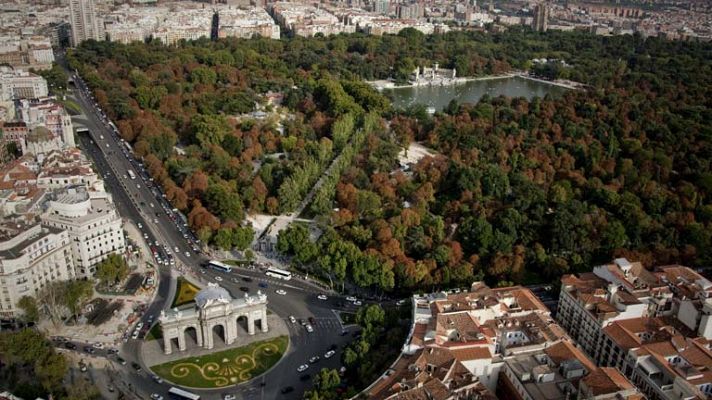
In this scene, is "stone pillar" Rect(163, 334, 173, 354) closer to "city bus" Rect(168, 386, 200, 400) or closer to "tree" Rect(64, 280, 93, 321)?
"city bus" Rect(168, 386, 200, 400)

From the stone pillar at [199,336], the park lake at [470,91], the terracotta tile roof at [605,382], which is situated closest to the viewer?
the terracotta tile roof at [605,382]

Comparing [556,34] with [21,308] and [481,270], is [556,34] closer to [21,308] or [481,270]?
[481,270]

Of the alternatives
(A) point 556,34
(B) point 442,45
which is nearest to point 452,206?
(B) point 442,45

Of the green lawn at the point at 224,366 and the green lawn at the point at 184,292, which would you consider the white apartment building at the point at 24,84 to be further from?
the green lawn at the point at 224,366

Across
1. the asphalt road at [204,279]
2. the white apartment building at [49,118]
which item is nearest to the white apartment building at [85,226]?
the asphalt road at [204,279]

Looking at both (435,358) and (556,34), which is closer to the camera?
(435,358)

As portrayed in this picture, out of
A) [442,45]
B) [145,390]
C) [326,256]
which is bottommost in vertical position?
[145,390]

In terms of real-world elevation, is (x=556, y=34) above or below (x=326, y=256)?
above
